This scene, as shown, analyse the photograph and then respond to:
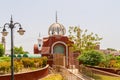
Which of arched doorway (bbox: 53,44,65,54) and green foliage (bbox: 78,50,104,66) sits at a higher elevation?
arched doorway (bbox: 53,44,65,54)

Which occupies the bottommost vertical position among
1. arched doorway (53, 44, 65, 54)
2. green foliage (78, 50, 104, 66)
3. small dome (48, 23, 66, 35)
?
green foliage (78, 50, 104, 66)

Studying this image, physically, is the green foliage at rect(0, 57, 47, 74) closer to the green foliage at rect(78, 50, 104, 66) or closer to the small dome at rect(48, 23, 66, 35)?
the green foliage at rect(78, 50, 104, 66)

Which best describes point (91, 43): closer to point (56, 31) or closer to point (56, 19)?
point (56, 31)

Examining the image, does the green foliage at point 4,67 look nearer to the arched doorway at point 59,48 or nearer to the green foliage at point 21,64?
the green foliage at point 21,64

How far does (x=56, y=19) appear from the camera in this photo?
50.8 m

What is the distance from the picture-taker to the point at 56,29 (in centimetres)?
4772

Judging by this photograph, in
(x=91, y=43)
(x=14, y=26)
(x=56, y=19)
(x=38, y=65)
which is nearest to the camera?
(x=14, y=26)

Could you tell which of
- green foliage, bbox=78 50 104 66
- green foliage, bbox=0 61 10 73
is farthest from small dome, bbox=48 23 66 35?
green foliage, bbox=0 61 10 73

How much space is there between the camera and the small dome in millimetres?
47763

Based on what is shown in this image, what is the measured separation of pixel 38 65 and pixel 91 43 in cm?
1357

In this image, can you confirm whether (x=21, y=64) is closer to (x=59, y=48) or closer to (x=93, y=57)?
(x=93, y=57)

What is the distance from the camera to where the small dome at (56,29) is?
157 ft

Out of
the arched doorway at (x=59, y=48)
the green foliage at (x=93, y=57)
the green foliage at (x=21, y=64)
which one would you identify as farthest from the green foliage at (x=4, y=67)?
the arched doorway at (x=59, y=48)

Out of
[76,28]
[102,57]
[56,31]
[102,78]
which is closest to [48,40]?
[56,31]
